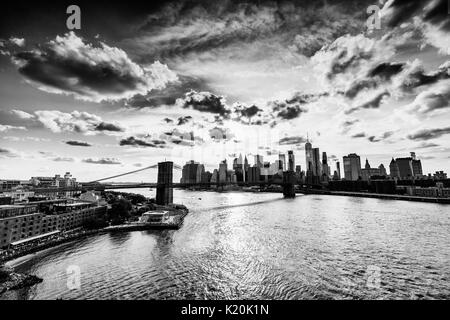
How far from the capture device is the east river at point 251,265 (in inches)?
521

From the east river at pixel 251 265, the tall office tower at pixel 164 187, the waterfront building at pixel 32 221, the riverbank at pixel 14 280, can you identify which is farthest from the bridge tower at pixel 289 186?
the riverbank at pixel 14 280

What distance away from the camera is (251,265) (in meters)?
17.3

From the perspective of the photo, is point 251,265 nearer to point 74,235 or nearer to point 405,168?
point 74,235

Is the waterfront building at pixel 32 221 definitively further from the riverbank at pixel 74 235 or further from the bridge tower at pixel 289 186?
the bridge tower at pixel 289 186

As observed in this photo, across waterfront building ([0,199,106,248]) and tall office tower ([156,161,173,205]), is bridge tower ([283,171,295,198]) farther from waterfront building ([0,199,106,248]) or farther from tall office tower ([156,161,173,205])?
waterfront building ([0,199,106,248])

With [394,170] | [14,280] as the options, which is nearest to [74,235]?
[14,280]

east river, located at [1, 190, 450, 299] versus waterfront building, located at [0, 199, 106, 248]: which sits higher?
waterfront building, located at [0, 199, 106, 248]

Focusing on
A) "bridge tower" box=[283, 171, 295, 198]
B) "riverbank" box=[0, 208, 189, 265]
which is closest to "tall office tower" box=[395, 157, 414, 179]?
"bridge tower" box=[283, 171, 295, 198]

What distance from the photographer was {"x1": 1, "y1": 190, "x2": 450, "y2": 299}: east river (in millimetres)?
13242

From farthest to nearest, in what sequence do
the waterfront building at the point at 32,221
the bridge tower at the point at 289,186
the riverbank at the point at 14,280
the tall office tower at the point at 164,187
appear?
1. the bridge tower at the point at 289,186
2. the tall office tower at the point at 164,187
3. the waterfront building at the point at 32,221
4. the riverbank at the point at 14,280

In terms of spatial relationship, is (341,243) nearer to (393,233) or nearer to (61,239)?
(393,233)

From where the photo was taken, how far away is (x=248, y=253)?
20141mm
